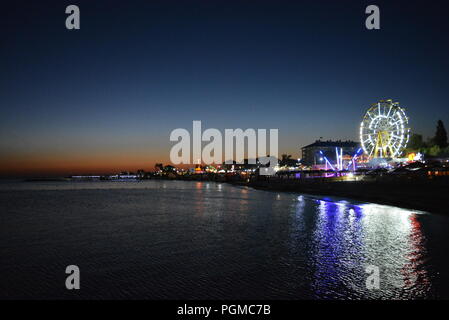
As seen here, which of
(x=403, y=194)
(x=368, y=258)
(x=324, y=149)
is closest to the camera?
(x=368, y=258)

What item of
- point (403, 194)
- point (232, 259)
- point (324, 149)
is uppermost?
point (324, 149)

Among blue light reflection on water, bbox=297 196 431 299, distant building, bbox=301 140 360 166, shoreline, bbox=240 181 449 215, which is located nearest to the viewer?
blue light reflection on water, bbox=297 196 431 299

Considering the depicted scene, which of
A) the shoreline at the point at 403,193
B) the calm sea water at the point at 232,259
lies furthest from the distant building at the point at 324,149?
the calm sea water at the point at 232,259

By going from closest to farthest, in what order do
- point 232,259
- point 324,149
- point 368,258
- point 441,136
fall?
point 368,258 < point 232,259 < point 441,136 < point 324,149

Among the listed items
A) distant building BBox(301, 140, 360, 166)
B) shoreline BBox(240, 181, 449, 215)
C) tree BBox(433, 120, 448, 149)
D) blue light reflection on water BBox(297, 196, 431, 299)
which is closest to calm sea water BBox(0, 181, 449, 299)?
blue light reflection on water BBox(297, 196, 431, 299)

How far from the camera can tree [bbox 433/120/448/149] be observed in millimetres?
97000

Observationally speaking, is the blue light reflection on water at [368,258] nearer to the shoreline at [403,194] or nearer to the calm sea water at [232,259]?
the calm sea water at [232,259]

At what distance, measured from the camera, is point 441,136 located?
320 feet

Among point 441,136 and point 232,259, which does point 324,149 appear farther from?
point 232,259

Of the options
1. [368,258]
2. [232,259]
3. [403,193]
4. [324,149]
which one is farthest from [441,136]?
[232,259]

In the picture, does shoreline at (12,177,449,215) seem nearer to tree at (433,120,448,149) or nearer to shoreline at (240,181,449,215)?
shoreline at (240,181,449,215)

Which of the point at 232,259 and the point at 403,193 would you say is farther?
the point at 403,193
